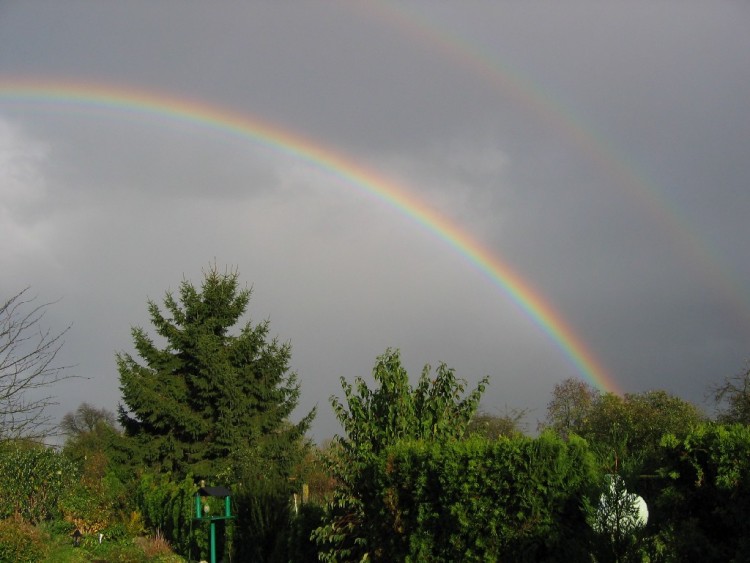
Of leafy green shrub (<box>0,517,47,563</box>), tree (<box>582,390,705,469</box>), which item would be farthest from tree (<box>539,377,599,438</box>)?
leafy green shrub (<box>0,517,47,563</box>)

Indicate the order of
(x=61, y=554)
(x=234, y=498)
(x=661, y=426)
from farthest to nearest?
(x=661, y=426) → (x=61, y=554) → (x=234, y=498)

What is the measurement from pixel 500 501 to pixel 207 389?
22806mm

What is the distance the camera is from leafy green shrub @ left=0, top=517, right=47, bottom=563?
13.5 m

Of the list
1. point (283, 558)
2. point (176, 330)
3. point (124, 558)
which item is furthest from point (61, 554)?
point (176, 330)

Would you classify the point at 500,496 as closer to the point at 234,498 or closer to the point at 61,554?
the point at 234,498

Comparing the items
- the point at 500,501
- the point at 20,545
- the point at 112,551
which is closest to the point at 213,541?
the point at 112,551

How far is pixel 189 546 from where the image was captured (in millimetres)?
17031

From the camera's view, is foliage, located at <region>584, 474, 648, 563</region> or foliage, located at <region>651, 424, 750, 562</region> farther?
foliage, located at <region>584, 474, 648, 563</region>

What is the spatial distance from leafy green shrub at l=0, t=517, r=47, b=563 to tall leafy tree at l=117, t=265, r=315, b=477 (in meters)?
12.9

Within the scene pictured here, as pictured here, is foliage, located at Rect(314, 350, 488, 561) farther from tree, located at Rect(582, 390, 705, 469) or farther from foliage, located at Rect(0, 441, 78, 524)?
tree, located at Rect(582, 390, 705, 469)

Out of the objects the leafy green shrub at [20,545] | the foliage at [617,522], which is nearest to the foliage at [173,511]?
the leafy green shrub at [20,545]

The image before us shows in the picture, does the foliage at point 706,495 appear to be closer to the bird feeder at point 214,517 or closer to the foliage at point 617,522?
the foliage at point 617,522

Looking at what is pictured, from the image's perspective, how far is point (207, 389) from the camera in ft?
92.4

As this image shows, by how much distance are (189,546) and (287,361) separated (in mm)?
13323
